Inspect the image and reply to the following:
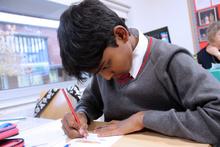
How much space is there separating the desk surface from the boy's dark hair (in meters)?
0.22

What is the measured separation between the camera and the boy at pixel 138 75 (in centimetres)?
57

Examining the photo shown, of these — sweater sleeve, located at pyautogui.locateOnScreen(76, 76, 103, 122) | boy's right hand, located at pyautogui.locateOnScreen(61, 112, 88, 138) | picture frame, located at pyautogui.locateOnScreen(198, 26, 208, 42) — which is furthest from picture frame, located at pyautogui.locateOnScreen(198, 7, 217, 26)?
boy's right hand, located at pyautogui.locateOnScreen(61, 112, 88, 138)

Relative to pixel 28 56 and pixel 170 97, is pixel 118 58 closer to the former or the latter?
pixel 170 97

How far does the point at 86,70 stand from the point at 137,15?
2.15 metres

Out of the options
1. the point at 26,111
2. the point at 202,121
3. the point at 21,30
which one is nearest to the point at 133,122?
the point at 202,121

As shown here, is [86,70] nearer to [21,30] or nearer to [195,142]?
[195,142]

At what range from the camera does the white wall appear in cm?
256

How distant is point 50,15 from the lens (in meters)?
1.83

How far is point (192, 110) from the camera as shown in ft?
2.01

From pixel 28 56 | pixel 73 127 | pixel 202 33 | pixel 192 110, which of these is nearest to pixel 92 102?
pixel 73 127

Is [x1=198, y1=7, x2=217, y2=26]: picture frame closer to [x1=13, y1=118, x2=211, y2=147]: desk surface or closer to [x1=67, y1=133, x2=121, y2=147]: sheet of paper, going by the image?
[x1=13, y1=118, x2=211, y2=147]: desk surface

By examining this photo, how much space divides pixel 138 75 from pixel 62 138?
0.32 meters

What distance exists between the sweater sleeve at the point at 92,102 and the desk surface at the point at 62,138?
0.35 feet

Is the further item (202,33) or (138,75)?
(202,33)
